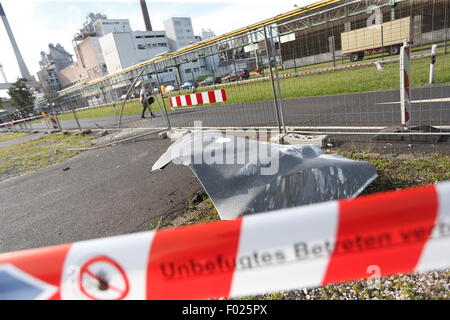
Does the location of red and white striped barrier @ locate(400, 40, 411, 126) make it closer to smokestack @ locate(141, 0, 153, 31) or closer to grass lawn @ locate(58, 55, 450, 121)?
grass lawn @ locate(58, 55, 450, 121)

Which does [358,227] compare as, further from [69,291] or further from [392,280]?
[69,291]

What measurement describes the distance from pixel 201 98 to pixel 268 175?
412 centimetres

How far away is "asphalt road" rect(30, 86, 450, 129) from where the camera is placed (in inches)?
235

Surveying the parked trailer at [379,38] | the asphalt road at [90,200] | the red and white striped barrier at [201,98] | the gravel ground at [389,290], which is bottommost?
the gravel ground at [389,290]

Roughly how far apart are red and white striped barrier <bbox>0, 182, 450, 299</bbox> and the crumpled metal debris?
1364mm

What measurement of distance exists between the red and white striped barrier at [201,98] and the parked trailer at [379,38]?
9.92 feet

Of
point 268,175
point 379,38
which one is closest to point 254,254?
point 268,175

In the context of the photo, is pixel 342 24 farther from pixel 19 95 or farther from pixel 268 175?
pixel 19 95

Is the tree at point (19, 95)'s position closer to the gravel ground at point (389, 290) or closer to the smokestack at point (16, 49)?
the gravel ground at point (389, 290)

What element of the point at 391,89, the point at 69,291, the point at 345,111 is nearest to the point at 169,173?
the point at 69,291

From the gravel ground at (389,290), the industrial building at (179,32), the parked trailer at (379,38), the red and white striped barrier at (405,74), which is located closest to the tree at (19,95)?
the industrial building at (179,32)

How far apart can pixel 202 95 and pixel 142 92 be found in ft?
24.3

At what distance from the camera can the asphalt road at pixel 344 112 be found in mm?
5973

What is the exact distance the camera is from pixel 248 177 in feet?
9.92
